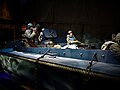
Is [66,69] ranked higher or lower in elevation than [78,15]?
lower

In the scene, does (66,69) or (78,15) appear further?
(78,15)

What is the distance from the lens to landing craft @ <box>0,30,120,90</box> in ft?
9.80

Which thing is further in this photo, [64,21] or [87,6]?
[64,21]

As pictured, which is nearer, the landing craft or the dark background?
the landing craft

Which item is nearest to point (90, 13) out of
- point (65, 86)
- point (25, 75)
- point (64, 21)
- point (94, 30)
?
point (94, 30)

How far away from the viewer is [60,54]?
4.73 meters

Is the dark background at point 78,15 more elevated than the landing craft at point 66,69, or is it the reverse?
the dark background at point 78,15

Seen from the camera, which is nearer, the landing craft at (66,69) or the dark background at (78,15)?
the landing craft at (66,69)

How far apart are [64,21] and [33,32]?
169 centimetres

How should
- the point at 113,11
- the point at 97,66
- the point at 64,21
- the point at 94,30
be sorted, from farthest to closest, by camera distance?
the point at 64,21, the point at 94,30, the point at 113,11, the point at 97,66

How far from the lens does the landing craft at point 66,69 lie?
9.80 feet

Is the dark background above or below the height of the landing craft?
above

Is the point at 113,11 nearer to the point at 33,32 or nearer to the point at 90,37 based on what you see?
the point at 90,37

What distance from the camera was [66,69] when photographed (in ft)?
11.4
